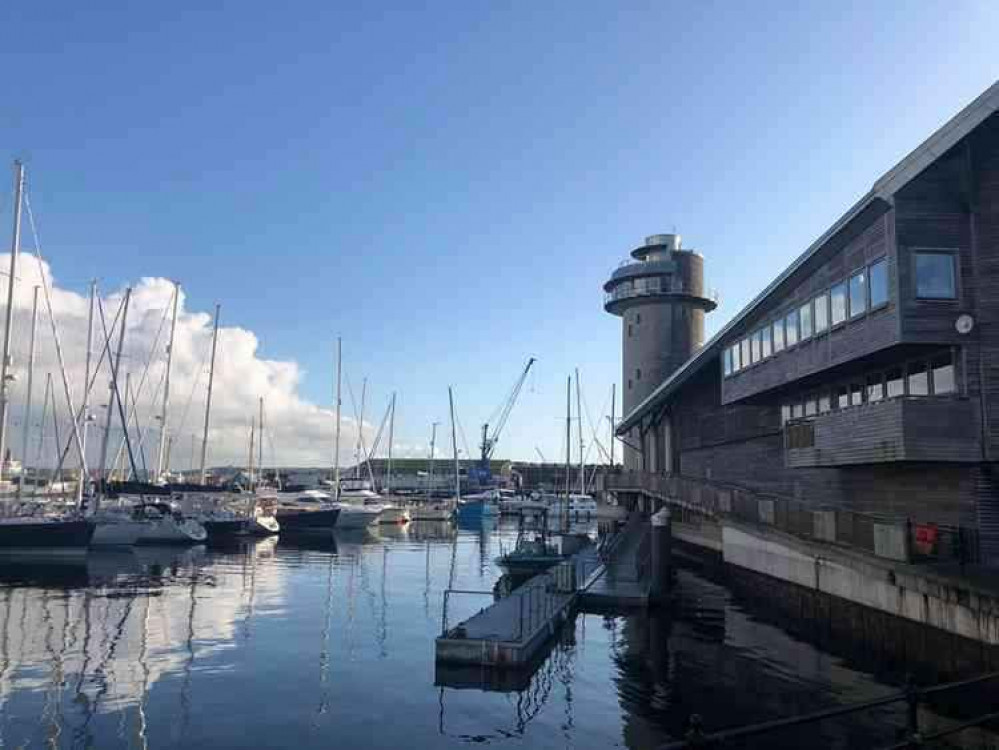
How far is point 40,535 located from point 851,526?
48.4 m

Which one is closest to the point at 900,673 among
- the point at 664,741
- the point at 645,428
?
the point at 664,741

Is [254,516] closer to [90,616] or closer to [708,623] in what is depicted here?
[90,616]

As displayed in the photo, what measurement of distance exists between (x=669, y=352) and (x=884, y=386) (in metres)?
48.6

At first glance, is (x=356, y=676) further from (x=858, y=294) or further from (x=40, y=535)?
(x=40, y=535)

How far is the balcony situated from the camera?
22.8 metres

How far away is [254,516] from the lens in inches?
3086

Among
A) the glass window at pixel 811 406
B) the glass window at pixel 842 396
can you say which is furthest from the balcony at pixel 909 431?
the glass window at pixel 811 406

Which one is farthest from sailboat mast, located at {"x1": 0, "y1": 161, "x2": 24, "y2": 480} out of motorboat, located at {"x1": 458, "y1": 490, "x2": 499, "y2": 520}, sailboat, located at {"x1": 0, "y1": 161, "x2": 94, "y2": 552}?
motorboat, located at {"x1": 458, "y1": 490, "x2": 499, "y2": 520}

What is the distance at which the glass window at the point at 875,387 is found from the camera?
28.5 m

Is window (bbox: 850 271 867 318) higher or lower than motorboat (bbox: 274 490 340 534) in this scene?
higher

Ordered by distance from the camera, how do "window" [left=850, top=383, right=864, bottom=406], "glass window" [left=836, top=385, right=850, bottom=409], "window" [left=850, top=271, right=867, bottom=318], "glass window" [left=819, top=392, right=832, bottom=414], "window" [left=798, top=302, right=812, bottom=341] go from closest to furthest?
"window" [left=850, top=271, right=867, bottom=318], "window" [left=850, top=383, right=864, bottom=406], "window" [left=798, top=302, right=812, bottom=341], "glass window" [left=836, top=385, right=850, bottom=409], "glass window" [left=819, top=392, right=832, bottom=414]

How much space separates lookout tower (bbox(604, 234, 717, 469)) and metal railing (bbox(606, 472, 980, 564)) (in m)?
36.5

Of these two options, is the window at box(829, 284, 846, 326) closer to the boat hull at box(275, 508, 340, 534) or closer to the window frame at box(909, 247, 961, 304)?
the window frame at box(909, 247, 961, 304)

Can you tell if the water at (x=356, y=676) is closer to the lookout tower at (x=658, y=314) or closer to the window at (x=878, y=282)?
the window at (x=878, y=282)
